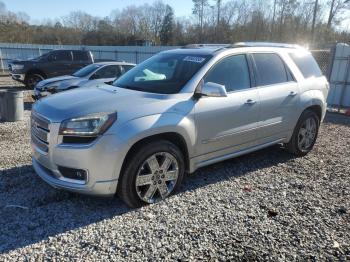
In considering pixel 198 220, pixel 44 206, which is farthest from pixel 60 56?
pixel 198 220

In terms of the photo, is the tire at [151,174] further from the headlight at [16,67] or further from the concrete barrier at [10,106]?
the headlight at [16,67]

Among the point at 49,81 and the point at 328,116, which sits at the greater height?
the point at 49,81

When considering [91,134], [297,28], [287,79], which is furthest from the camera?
[297,28]

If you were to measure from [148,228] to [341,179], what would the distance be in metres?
3.17

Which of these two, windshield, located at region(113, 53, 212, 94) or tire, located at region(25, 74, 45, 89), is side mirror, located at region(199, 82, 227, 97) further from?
tire, located at region(25, 74, 45, 89)

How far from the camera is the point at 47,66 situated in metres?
15.0

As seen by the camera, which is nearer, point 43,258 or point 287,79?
point 43,258

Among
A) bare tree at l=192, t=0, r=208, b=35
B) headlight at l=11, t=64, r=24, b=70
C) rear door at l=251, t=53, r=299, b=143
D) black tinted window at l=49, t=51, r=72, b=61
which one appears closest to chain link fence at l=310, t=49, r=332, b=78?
rear door at l=251, t=53, r=299, b=143

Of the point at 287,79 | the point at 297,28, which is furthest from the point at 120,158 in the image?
the point at 297,28

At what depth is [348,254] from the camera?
124 inches

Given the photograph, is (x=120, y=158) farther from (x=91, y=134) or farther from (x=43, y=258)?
(x=43, y=258)

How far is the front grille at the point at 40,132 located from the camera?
3584 millimetres

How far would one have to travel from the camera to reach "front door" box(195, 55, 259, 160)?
162 inches

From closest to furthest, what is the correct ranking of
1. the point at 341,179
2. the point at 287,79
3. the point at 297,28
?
1. the point at 341,179
2. the point at 287,79
3. the point at 297,28
